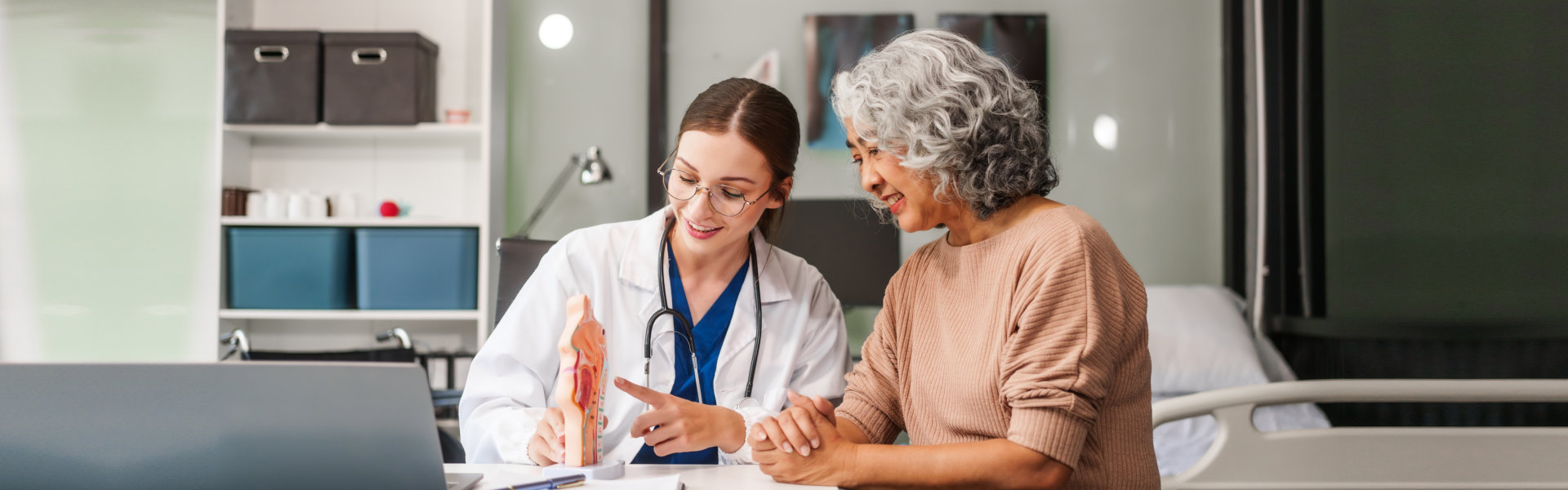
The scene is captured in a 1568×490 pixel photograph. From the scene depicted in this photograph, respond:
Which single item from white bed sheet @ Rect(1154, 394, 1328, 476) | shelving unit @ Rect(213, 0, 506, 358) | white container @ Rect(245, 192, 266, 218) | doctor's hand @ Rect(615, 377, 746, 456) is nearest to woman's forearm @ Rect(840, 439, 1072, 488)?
doctor's hand @ Rect(615, 377, 746, 456)

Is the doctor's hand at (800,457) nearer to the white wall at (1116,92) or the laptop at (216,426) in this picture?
the laptop at (216,426)

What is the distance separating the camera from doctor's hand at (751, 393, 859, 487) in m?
1.00

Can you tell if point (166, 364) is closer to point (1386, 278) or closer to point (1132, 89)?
point (1386, 278)

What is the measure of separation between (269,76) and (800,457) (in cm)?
247

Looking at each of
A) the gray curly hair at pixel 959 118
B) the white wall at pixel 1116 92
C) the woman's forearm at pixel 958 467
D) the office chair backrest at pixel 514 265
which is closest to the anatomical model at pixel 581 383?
the woman's forearm at pixel 958 467

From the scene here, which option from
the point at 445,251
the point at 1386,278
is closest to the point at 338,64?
the point at 445,251

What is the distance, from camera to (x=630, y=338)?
4.54 ft

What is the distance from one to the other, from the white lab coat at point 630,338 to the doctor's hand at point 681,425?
0.52 feet

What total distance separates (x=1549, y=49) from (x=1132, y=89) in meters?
1.05

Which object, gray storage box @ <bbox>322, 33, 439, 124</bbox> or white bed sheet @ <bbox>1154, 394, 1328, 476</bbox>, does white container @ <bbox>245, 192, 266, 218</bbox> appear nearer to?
gray storage box @ <bbox>322, 33, 439, 124</bbox>

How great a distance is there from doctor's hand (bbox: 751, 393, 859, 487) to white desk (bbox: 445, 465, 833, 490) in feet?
0.06

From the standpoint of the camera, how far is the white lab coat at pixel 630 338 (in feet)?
4.33

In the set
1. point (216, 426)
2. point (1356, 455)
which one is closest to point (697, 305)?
point (216, 426)

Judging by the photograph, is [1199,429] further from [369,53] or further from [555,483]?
[369,53]
